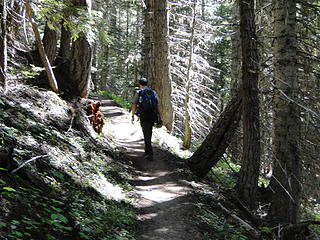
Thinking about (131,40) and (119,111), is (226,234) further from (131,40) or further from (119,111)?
(131,40)

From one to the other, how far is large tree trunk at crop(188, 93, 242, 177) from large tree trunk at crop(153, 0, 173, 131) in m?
5.17

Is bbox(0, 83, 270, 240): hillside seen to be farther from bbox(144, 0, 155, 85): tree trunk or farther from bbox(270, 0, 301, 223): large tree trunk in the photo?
bbox(144, 0, 155, 85): tree trunk

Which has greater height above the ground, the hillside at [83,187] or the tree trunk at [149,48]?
the tree trunk at [149,48]

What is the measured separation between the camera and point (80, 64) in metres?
8.63

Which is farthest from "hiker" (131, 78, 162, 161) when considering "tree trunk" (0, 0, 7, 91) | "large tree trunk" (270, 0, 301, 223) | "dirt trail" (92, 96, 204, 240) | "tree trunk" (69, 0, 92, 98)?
"tree trunk" (0, 0, 7, 91)

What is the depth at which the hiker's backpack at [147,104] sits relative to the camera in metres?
8.49

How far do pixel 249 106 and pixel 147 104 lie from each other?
3.17 meters

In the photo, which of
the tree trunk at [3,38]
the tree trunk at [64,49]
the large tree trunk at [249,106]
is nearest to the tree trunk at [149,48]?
the tree trunk at [64,49]

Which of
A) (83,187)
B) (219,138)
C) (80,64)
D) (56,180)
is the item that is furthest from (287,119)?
(80,64)

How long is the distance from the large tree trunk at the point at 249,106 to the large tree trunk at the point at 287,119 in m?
0.50

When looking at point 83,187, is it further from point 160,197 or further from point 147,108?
point 147,108

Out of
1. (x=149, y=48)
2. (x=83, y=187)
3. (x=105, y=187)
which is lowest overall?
(x=105, y=187)

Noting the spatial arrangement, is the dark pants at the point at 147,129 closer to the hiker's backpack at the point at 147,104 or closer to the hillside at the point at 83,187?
the hiker's backpack at the point at 147,104

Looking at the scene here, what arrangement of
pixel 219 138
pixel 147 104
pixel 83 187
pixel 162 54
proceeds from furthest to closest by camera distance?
pixel 162 54, pixel 147 104, pixel 219 138, pixel 83 187
